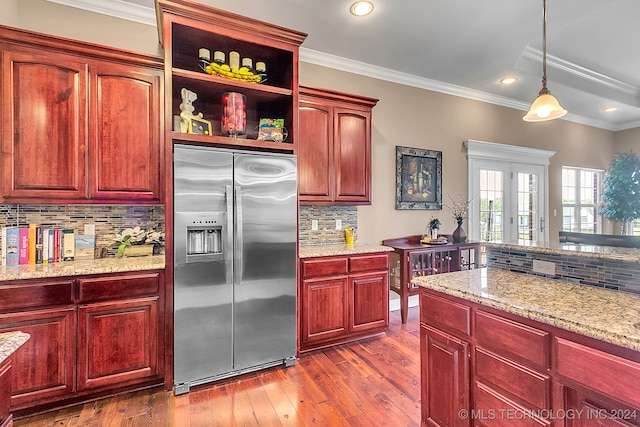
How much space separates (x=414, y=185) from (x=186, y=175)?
295 cm

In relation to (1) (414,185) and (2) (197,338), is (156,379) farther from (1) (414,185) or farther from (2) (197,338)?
(1) (414,185)

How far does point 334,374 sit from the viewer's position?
2430mm

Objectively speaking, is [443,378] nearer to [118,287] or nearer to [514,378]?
[514,378]

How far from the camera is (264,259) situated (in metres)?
2.42

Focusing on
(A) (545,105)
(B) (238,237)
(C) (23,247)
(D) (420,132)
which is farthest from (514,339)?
(D) (420,132)

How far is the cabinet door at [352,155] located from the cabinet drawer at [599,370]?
7.54 feet

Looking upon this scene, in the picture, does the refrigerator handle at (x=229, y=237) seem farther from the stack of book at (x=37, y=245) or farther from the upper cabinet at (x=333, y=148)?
the stack of book at (x=37, y=245)

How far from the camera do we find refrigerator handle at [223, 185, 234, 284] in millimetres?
2281

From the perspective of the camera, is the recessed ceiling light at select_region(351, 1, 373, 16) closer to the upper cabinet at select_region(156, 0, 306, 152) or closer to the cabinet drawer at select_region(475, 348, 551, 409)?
the upper cabinet at select_region(156, 0, 306, 152)

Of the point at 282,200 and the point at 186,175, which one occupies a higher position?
the point at 186,175

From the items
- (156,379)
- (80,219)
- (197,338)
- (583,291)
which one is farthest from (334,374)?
(80,219)

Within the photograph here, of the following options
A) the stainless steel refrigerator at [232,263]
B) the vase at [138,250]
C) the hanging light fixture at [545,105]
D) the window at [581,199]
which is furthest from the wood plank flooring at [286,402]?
the window at [581,199]

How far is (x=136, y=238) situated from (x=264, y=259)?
43.2 inches

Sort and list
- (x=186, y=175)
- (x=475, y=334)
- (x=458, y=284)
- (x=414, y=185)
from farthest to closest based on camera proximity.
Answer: (x=414, y=185), (x=186, y=175), (x=458, y=284), (x=475, y=334)
